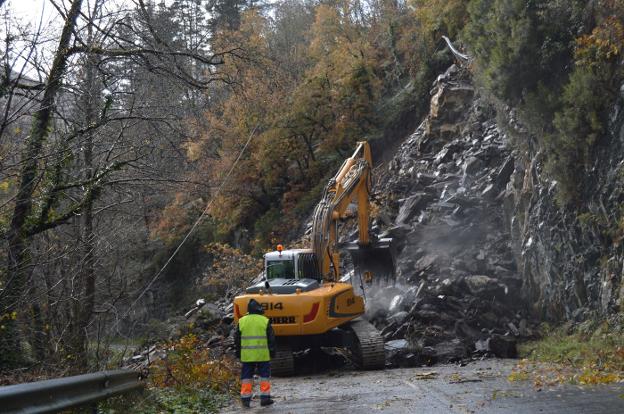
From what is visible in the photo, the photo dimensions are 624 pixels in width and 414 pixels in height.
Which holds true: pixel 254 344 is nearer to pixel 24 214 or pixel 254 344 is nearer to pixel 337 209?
pixel 24 214

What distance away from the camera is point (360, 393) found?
11141mm

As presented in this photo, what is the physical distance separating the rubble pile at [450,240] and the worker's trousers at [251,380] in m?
5.63

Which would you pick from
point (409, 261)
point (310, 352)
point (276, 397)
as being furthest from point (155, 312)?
point (276, 397)

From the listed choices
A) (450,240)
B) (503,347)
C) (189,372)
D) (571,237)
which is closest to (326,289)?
(503,347)

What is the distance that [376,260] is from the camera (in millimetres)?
19094

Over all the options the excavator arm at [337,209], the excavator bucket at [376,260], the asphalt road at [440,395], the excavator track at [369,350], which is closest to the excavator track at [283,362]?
the asphalt road at [440,395]

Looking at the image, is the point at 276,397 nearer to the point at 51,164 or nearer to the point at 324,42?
the point at 51,164

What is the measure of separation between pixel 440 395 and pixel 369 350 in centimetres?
550

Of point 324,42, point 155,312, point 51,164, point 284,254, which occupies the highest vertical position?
point 324,42

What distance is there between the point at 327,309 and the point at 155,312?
95.0 feet

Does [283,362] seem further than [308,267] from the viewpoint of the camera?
No

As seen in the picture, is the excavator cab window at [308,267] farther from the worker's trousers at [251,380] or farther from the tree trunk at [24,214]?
the tree trunk at [24,214]

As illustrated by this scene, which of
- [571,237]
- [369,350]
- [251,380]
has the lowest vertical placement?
[369,350]

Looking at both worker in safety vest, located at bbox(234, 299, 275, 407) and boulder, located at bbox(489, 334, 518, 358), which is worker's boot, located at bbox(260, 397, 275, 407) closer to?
worker in safety vest, located at bbox(234, 299, 275, 407)
